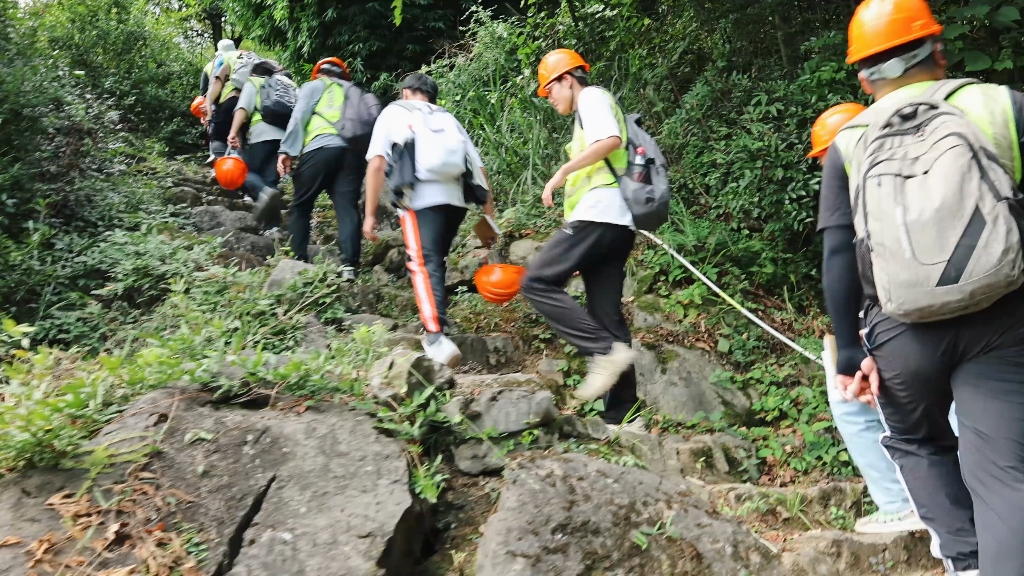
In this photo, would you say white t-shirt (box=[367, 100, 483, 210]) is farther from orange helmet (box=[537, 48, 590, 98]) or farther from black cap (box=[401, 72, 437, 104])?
orange helmet (box=[537, 48, 590, 98])

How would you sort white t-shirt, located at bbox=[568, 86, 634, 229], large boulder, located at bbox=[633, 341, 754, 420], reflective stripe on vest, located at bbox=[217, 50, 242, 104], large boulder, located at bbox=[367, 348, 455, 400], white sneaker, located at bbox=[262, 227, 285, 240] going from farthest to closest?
1. reflective stripe on vest, located at bbox=[217, 50, 242, 104]
2. white sneaker, located at bbox=[262, 227, 285, 240]
3. large boulder, located at bbox=[633, 341, 754, 420]
4. white t-shirt, located at bbox=[568, 86, 634, 229]
5. large boulder, located at bbox=[367, 348, 455, 400]

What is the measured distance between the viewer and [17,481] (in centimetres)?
223

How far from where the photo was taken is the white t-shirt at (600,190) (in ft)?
11.7

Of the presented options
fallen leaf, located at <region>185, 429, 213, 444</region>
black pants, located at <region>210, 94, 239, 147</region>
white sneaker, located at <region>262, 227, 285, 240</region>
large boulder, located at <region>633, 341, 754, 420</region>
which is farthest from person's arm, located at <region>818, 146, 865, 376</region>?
black pants, located at <region>210, 94, 239, 147</region>

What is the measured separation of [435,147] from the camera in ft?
13.5

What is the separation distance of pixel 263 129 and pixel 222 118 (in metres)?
1.08

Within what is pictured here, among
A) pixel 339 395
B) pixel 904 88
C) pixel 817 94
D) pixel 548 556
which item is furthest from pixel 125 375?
pixel 817 94

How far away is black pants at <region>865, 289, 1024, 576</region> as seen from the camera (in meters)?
1.78

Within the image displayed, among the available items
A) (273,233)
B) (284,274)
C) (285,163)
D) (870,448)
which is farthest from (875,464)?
(273,233)

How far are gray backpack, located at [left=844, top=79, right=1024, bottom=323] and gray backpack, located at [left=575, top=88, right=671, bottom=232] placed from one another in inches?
66.9

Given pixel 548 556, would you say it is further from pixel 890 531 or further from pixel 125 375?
pixel 125 375

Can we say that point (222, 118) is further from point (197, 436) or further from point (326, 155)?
point (197, 436)

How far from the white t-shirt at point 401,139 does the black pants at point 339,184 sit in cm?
132

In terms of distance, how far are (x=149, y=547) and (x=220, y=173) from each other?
4900mm
